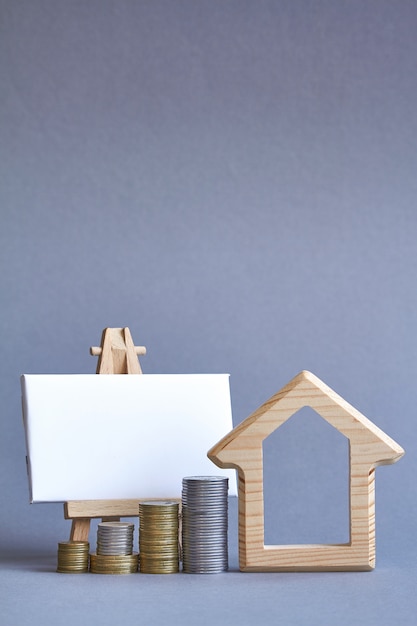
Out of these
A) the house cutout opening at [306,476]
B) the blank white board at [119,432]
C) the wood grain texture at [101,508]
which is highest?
the blank white board at [119,432]

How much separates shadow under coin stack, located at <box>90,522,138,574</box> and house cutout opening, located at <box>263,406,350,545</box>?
1007 mm

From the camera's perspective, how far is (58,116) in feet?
13.1

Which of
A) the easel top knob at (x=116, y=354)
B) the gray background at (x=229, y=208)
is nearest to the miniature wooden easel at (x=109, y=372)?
the easel top knob at (x=116, y=354)

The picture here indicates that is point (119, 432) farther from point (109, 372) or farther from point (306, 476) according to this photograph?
point (306, 476)

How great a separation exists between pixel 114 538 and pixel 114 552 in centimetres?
4

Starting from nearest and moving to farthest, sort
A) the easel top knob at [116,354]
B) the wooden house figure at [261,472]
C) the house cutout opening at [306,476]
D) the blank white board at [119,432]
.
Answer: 1. the wooden house figure at [261,472]
2. the blank white board at [119,432]
3. the easel top knob at [116,354]
4. the house cutout opening at [306,476]

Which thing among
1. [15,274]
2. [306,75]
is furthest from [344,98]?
[15,274]

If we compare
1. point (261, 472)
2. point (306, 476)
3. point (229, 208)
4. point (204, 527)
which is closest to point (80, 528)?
point (204, 527)

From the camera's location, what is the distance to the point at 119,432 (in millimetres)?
3244

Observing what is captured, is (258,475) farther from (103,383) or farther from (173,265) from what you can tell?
(173,265)

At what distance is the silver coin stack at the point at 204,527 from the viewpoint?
2.98m

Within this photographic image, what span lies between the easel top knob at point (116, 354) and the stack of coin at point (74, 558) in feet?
1.84

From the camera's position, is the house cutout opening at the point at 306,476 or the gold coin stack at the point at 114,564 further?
the house cutout opening at the point at 306,476

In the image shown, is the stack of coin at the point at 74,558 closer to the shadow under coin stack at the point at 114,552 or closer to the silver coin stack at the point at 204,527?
the shadow under coin stack at the point at 114,552
